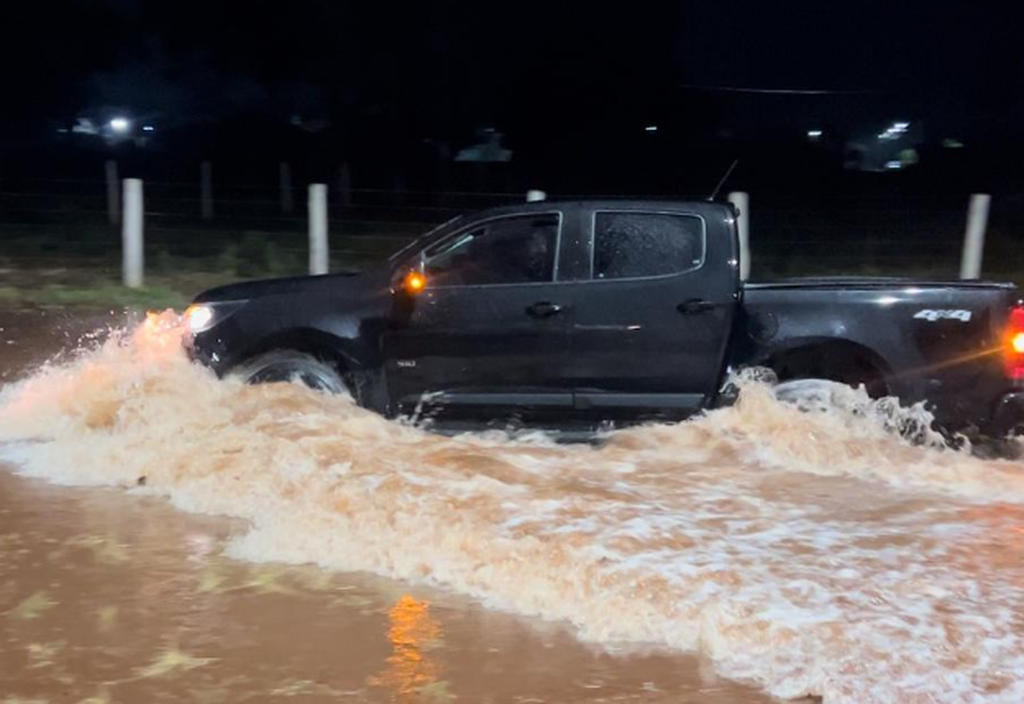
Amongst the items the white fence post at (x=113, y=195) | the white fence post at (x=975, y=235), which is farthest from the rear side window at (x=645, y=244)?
the white fence post at (x=113, y=195)

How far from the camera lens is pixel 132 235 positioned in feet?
46.3

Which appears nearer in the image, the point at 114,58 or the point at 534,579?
the point at 534,579

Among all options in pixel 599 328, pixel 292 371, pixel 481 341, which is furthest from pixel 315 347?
pixel 599 328

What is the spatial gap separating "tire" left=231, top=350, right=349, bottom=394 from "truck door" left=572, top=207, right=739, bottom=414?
1548mm

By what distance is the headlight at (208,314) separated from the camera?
8.32m

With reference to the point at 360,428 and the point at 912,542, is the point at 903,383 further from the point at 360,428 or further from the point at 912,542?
the point at 360,428

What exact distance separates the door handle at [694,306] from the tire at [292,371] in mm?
2183

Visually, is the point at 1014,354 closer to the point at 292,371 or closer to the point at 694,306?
the point at 694,306

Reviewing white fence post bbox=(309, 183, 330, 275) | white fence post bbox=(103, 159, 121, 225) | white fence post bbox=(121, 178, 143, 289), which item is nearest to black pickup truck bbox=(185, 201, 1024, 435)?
white fence post bbox=(309, 183, 330, 275)

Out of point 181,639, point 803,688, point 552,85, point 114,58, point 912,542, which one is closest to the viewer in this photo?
point 803,688

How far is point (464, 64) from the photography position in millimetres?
27875

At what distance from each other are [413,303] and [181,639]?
325 cm

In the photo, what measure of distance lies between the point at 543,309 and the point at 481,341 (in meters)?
0.43

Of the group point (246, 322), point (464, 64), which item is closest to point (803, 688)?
point (246, 322)
